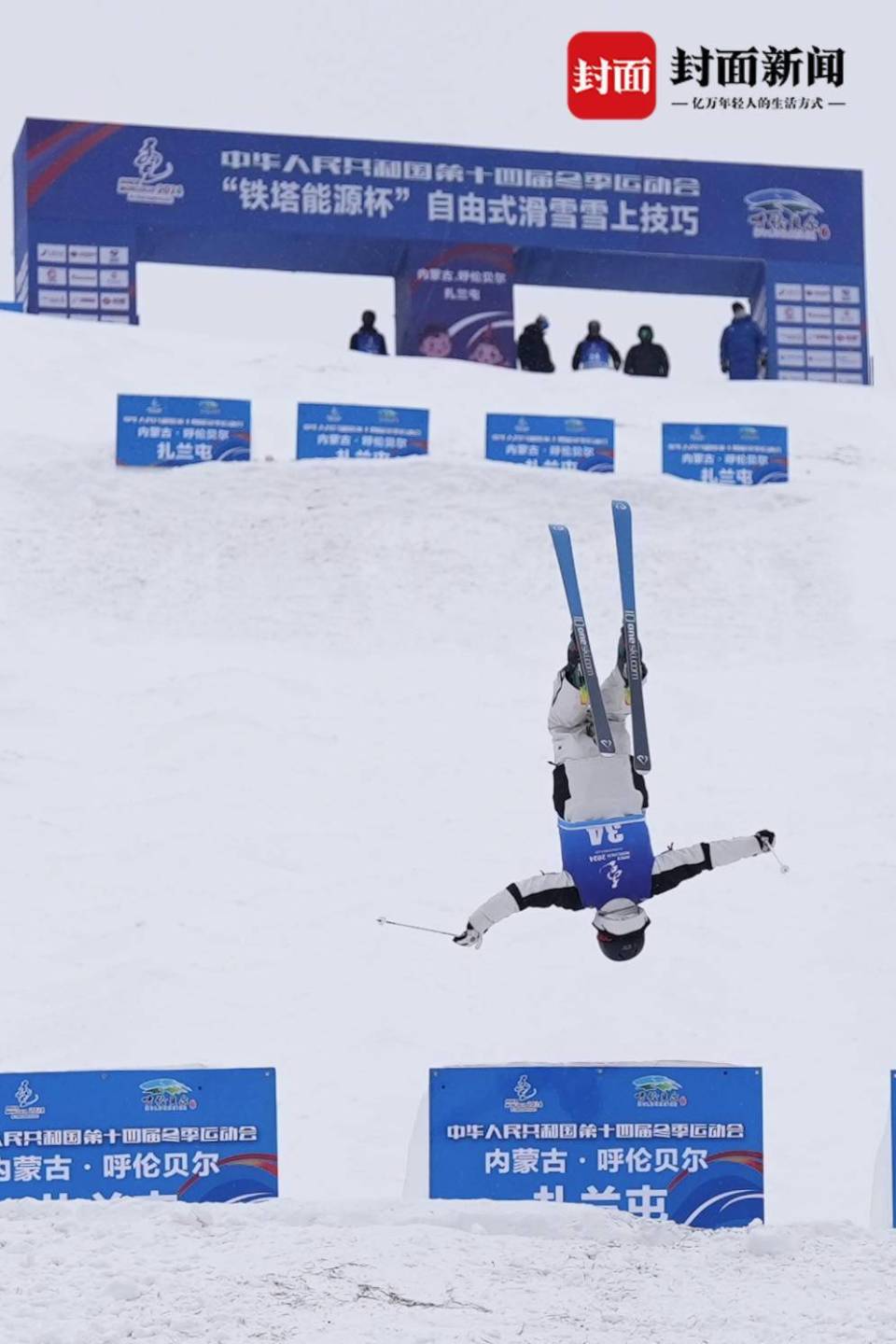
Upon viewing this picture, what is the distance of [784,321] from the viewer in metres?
33.5

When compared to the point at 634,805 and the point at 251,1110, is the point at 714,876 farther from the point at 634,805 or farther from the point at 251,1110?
the point at 251,1110

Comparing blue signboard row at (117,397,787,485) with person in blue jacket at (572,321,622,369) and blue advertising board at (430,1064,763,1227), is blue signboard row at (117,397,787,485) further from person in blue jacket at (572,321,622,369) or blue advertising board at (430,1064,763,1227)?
blue advertising board at (430,1064,763,1227)

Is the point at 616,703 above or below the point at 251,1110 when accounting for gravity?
above

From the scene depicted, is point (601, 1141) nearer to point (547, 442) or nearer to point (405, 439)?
point (405, 439)

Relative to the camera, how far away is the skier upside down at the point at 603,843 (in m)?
11.3

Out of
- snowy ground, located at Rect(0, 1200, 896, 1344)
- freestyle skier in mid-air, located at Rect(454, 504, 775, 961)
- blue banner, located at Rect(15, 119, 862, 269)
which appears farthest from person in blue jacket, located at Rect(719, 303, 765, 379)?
snowy ground, located at Rect(0, 1200, 896, 1344)

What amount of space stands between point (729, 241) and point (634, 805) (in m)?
23.7

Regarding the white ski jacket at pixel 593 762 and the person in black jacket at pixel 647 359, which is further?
the person in black jacket at pixel 647 359

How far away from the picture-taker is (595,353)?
104ft

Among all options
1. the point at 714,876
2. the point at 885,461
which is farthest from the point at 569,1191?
the point at 885,461

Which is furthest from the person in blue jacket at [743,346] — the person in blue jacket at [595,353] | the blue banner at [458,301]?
the blue banner at [458,301]

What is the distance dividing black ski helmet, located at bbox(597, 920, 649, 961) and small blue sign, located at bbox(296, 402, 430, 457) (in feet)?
45.6

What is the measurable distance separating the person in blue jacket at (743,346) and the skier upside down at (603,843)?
68.8ft

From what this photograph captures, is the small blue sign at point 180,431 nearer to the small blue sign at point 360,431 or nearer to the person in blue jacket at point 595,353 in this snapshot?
the small blue sign at point 360,431
